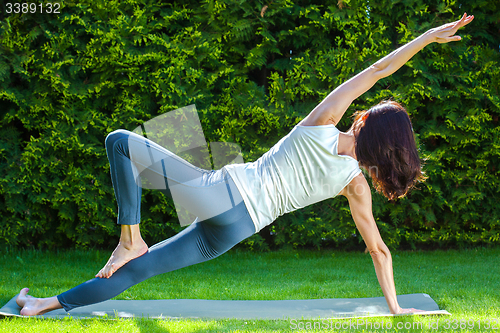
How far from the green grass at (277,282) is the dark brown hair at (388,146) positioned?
917 millimetres

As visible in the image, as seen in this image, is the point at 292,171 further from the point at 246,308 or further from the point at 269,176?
the point at 246,308

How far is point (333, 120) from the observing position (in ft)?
7.18

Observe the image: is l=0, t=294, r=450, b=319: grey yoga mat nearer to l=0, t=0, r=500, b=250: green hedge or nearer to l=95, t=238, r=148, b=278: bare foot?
l=95, t=238, r=148, b=278: bare foot

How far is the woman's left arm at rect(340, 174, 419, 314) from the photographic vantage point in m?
2.40

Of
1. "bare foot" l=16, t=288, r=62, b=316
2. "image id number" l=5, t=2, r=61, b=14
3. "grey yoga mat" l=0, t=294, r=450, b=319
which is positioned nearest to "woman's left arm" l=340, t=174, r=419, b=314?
"grey yoga mat" l=0, t=294, r=450, b=319

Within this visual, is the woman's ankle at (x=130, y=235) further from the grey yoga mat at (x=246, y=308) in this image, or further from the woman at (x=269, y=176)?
the grey yoga mat at (x=246, y=308)

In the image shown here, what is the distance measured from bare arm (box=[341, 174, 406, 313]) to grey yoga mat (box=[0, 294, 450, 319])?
0.25 meters

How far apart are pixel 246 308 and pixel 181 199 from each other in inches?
51.1

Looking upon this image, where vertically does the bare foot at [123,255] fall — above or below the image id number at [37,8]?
below

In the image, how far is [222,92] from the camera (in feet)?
15.4

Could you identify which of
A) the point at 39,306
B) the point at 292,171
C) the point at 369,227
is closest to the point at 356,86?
the point at 292,171

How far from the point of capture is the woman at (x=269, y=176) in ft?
7.08

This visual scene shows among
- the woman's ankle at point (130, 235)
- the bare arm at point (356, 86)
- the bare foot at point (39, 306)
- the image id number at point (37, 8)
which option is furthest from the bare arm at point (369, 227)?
the image id number at point (37, 8)
